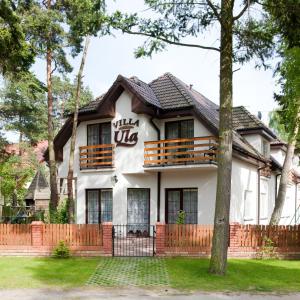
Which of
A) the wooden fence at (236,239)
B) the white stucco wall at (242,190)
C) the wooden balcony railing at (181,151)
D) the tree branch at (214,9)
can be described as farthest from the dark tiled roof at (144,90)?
the tree branch at (214,9)

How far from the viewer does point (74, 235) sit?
14.6 m

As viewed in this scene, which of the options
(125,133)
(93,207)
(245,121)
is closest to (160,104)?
(125,133)

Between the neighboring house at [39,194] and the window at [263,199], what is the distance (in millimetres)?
18427

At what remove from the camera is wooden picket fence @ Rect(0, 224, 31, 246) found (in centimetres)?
1476

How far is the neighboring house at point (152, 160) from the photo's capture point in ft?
60.7

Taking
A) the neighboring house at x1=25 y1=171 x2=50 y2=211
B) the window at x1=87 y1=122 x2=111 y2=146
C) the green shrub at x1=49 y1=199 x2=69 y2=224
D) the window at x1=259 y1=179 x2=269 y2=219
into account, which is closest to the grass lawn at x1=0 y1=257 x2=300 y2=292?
the green shrub at x1=49 y1=199 x2=69 y2=224

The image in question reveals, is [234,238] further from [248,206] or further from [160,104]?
[160,104]

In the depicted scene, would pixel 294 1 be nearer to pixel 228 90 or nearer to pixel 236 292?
pixel 228 90

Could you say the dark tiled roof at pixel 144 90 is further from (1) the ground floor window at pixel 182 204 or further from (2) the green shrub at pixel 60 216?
(2) the green shrub at pixel 60 216

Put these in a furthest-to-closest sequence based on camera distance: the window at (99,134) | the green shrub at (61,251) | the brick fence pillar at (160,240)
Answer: the window at (99,134)
the brick fence pillar at (160,240)
the green shrub at (61,251)

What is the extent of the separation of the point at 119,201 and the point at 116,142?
287 cm

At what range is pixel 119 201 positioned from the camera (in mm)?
19859

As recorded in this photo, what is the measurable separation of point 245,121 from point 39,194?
785 inches

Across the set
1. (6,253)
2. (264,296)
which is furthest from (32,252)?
(264,296)
